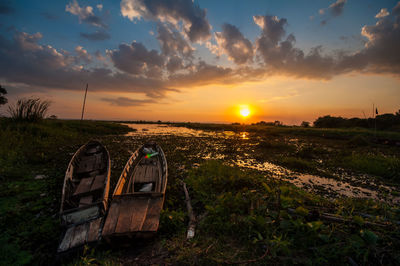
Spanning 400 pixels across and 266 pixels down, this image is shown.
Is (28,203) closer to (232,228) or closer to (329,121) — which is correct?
(232,228)

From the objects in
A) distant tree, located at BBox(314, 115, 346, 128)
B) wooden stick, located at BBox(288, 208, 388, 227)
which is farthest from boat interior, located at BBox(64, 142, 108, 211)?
distant tree, located at BBox(314, 115, 346, 128)

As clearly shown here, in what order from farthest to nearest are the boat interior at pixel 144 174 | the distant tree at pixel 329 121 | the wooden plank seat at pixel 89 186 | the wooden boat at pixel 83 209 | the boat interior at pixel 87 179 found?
the distant tree at pixel 329 121 → the boat interior at pixel 144 174 → the wooden plank seat at pixel 89 186 → the boat interior at pixel 87 179 → the wooden boat at pixel 83 209

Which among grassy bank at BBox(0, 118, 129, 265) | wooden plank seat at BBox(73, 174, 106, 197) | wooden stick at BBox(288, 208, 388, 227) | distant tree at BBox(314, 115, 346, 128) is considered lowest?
grassy bank at BBox(0, 118, 129, 265)

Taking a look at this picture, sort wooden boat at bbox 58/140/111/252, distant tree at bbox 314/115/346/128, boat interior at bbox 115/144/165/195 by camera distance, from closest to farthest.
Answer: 1. wooden boat at bbox 58/140/111/252
2. boat interior at bbox 115/144/165/195
3. distant tree at bbox 314/115/346/128

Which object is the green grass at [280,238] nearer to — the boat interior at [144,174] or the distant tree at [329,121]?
the boat interior at [144,174]

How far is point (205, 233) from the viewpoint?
4.35 metres

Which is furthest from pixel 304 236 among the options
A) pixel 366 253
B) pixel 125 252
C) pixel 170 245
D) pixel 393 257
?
pixel 125 252

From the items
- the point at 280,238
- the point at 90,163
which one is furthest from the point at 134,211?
the point at 90,163

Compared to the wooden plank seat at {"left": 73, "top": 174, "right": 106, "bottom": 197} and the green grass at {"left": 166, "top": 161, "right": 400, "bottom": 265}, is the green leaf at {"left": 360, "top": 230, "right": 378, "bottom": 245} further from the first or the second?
the wooden plank seat at {"left": 73, "top": 174, "right": 106, "bottom": 197}

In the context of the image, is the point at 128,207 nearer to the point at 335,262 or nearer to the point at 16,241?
the point at 16,241

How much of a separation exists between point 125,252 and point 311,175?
1005 cm

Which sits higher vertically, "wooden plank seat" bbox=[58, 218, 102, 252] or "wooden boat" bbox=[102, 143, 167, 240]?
"wooden boat" bbox=[102, 143, 167, 240]

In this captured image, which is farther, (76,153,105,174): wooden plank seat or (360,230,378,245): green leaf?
(76,153,105,174): wooden plank seat

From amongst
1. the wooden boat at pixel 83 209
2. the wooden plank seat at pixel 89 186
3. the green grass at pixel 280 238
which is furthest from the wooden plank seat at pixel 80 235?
the wooden plank seat at pixel 89 186
